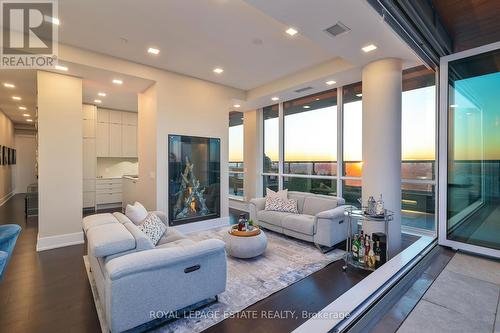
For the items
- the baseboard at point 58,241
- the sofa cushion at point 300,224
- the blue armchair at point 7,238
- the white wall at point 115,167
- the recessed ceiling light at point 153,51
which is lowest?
the baseboard at point 58,241

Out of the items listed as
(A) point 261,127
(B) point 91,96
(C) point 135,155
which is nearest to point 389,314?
(A) point 261,127

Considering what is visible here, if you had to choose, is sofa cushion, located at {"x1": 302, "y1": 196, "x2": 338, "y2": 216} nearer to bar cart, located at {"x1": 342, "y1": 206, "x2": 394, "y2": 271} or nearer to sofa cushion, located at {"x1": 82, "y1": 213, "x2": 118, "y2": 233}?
bar cart, located at {"x1": 342, "y1": 206, "x2": 394, "y2": 271}

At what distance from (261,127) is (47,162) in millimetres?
5057

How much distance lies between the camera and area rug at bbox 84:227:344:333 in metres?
2.12

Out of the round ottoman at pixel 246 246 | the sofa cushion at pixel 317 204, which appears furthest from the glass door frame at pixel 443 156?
the round ottoman at pixel 246 246

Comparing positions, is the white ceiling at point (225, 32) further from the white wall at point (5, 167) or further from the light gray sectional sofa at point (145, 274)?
the white wall at point (5, 167)

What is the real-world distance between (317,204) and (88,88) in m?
5.64

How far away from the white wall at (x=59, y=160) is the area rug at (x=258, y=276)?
3.57 ft

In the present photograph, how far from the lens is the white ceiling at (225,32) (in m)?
2.54

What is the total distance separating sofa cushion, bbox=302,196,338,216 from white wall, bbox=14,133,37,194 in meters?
12.3

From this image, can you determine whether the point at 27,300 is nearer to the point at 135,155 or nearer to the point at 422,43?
the point at 422,43

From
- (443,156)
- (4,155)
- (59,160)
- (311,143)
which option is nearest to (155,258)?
(59,160)

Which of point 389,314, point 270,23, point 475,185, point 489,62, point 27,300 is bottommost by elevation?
point 27,300

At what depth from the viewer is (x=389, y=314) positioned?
1.95 m
